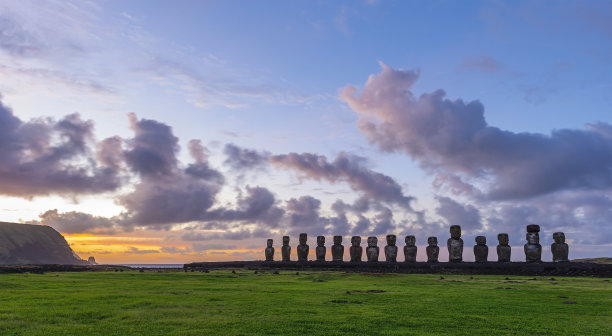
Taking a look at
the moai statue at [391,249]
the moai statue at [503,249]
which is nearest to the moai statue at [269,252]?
the moai statue at [391,249]

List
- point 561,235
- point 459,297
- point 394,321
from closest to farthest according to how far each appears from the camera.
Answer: point 394,321 < point 459,297 < point 561,235

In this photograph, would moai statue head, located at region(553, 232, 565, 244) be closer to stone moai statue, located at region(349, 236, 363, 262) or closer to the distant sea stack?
stone moai statue, located at region(349, 236, 363, 262)

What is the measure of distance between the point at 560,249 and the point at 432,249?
28.7 ft

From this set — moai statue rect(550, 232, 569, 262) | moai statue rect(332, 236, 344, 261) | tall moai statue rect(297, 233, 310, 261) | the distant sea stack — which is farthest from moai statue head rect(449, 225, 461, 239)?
the distant sea stack

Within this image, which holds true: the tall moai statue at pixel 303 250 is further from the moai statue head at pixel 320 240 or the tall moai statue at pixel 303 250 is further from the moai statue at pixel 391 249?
the moai statue at pixel 391 249

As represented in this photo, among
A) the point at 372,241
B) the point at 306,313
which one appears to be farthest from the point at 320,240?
the point at 306,313

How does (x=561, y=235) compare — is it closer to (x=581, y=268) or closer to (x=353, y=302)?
(x=581, y=268)

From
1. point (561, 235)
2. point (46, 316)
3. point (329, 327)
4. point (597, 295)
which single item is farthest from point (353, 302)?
point (561, 235)

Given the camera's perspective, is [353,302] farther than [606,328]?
Yes

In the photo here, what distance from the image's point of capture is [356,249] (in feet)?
132

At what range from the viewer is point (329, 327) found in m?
9.62

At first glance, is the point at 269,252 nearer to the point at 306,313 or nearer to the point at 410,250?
the point at 410,250

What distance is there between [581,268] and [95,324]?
29.9 m

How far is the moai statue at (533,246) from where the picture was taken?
110 feet
